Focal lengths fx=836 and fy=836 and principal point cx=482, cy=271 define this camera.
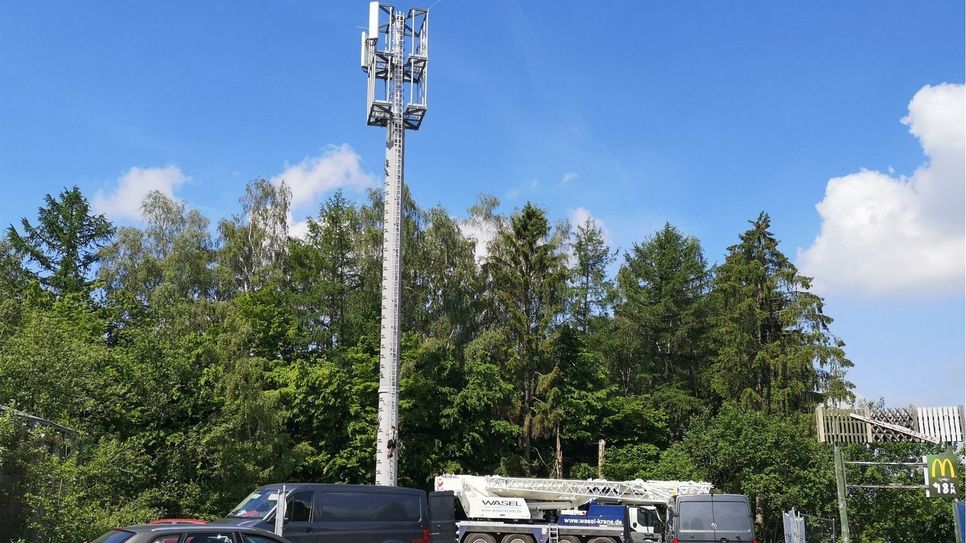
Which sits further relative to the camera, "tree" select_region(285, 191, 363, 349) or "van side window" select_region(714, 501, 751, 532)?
"tree" select_region(285, 191, 363, 349)

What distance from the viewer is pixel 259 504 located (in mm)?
15711

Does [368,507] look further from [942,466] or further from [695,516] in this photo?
[942,466]

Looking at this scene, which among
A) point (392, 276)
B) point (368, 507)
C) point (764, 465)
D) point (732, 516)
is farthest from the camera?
point (764, 465)

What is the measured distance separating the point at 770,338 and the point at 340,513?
3929 cm

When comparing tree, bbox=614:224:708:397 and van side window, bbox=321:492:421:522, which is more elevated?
tree, bbox=614:224:708:397

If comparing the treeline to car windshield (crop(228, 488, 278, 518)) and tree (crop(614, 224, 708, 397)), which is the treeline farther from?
car windshield (crop(228, 488, 278, 518))

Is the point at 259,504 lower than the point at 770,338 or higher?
lower

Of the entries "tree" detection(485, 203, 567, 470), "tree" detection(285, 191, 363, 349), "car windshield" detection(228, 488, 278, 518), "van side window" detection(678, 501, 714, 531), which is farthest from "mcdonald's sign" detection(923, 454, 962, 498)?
"tree" detection(285, 191, 363, 349)

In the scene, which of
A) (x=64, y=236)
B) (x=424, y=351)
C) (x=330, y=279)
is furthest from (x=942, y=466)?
(x=64, y=236)

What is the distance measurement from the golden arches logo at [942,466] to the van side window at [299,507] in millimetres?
15057

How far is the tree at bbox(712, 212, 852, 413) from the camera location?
4633 cm

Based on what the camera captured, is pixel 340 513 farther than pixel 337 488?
No

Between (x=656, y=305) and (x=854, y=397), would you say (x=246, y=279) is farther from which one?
(x=854, y=397)

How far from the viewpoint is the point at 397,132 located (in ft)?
127
